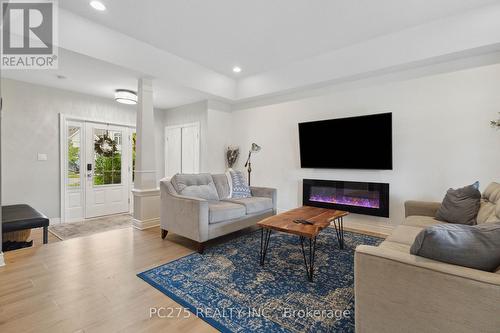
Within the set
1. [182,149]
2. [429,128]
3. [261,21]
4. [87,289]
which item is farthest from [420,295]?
[182,149]

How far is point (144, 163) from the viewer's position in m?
3.89

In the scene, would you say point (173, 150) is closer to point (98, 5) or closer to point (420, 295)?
point (98, 5)

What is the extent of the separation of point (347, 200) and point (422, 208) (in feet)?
3.91

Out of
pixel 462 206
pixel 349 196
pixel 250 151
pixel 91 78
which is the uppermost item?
pixel 91 78

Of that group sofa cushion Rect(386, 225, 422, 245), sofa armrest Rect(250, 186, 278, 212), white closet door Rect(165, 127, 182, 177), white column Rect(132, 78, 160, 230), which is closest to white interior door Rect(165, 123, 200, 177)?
white closet door Rect(165, 127, 182, 177)

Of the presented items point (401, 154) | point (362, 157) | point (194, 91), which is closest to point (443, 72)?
point (401, 154)

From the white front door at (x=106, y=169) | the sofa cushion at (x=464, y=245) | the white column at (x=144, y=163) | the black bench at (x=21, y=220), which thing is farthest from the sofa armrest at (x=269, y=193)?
the white front door at (x=106, y=169)

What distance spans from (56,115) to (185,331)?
15.5ft

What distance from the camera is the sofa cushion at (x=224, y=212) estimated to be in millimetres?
2936

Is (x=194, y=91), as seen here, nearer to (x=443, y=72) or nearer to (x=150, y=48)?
(x=150, y=48)

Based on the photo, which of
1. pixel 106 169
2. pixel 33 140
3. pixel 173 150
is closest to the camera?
pixel 33 140

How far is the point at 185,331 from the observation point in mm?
1555

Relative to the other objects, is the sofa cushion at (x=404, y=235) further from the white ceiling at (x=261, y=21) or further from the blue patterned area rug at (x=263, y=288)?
the white ceiling at (x=261, y=21)

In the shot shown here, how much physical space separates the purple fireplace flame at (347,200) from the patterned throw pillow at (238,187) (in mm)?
1218
